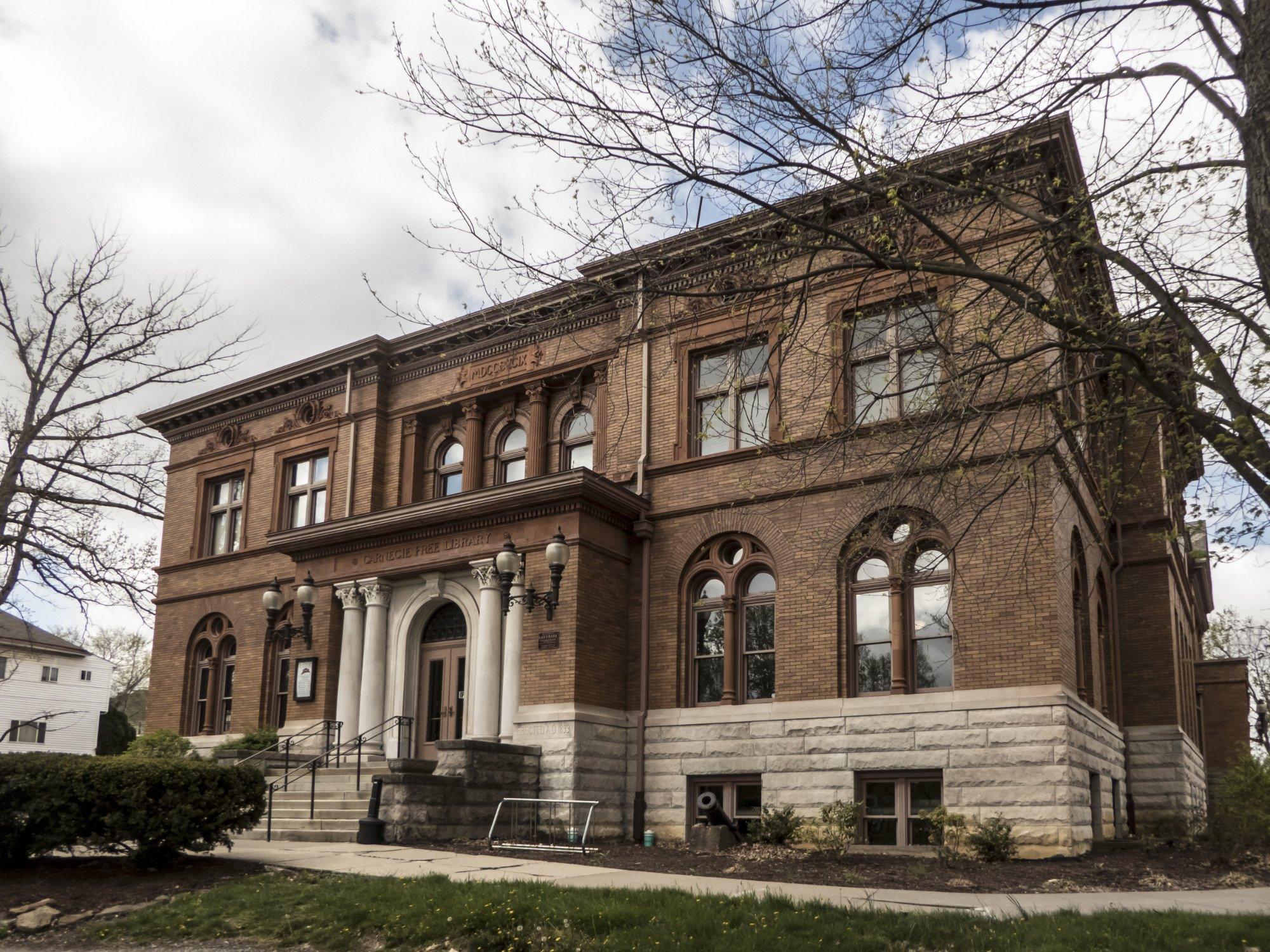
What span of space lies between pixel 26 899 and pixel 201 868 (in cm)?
183

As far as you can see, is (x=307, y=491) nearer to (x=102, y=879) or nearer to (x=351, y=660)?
(x=351, y=660)

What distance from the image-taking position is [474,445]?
24219mm

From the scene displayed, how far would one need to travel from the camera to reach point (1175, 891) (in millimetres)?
12219

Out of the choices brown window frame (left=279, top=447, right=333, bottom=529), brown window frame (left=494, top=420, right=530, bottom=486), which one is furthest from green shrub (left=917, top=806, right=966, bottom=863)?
brown window frame (left=279, top=447, right=333, bottom=529)

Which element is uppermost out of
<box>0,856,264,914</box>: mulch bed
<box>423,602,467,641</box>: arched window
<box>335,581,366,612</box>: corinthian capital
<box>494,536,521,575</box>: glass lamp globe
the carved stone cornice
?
the carved stone cornice

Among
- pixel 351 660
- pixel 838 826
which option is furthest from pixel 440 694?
pixel 838 826

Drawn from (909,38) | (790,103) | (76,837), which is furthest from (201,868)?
(909,38)

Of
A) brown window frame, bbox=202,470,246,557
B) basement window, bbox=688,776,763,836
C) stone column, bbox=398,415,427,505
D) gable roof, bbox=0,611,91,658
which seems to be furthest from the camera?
gable roof, bbox=0,611,91,658

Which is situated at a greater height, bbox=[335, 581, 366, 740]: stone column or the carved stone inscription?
the carved stone inscription

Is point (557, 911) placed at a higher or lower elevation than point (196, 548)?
lower

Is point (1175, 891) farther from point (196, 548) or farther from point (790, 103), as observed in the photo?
point (196, 548)

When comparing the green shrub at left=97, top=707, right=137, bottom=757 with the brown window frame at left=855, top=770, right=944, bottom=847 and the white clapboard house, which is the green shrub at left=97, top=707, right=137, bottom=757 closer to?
the white clapboard house

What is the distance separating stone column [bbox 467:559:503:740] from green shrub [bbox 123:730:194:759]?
24.2 feet

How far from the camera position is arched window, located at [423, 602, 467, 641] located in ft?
71.9
